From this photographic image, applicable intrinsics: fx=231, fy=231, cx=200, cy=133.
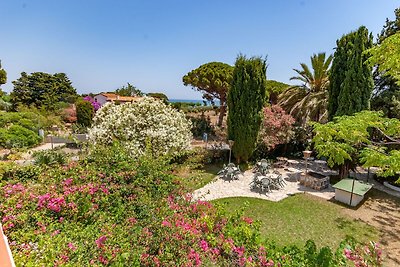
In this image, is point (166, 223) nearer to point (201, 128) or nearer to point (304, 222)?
point (304, 222)

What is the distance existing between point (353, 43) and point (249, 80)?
21.7ft

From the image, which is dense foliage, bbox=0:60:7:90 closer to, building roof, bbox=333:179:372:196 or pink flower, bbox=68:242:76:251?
pink flower, bbox=68:242:76:251

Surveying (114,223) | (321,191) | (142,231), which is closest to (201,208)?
(142,231)

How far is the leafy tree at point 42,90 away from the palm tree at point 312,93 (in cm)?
3076

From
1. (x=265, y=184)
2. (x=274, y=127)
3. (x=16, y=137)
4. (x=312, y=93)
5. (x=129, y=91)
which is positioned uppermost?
(x=129, y=91)

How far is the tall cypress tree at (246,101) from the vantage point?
15.1 m

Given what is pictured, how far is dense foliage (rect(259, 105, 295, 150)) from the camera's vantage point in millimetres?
15852

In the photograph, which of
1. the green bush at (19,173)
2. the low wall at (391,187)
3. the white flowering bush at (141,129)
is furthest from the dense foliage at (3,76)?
the low wall at (391,187)

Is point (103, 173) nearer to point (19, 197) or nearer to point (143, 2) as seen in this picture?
point (19, 197)

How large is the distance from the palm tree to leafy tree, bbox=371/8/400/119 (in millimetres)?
3183

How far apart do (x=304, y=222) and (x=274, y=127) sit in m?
8.28

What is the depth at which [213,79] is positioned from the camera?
83.7 ft

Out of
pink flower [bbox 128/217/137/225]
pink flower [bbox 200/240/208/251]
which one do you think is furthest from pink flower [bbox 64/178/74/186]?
pink flower [bbox 200/240/208/251]

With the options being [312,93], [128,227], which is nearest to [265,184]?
[128,227]
